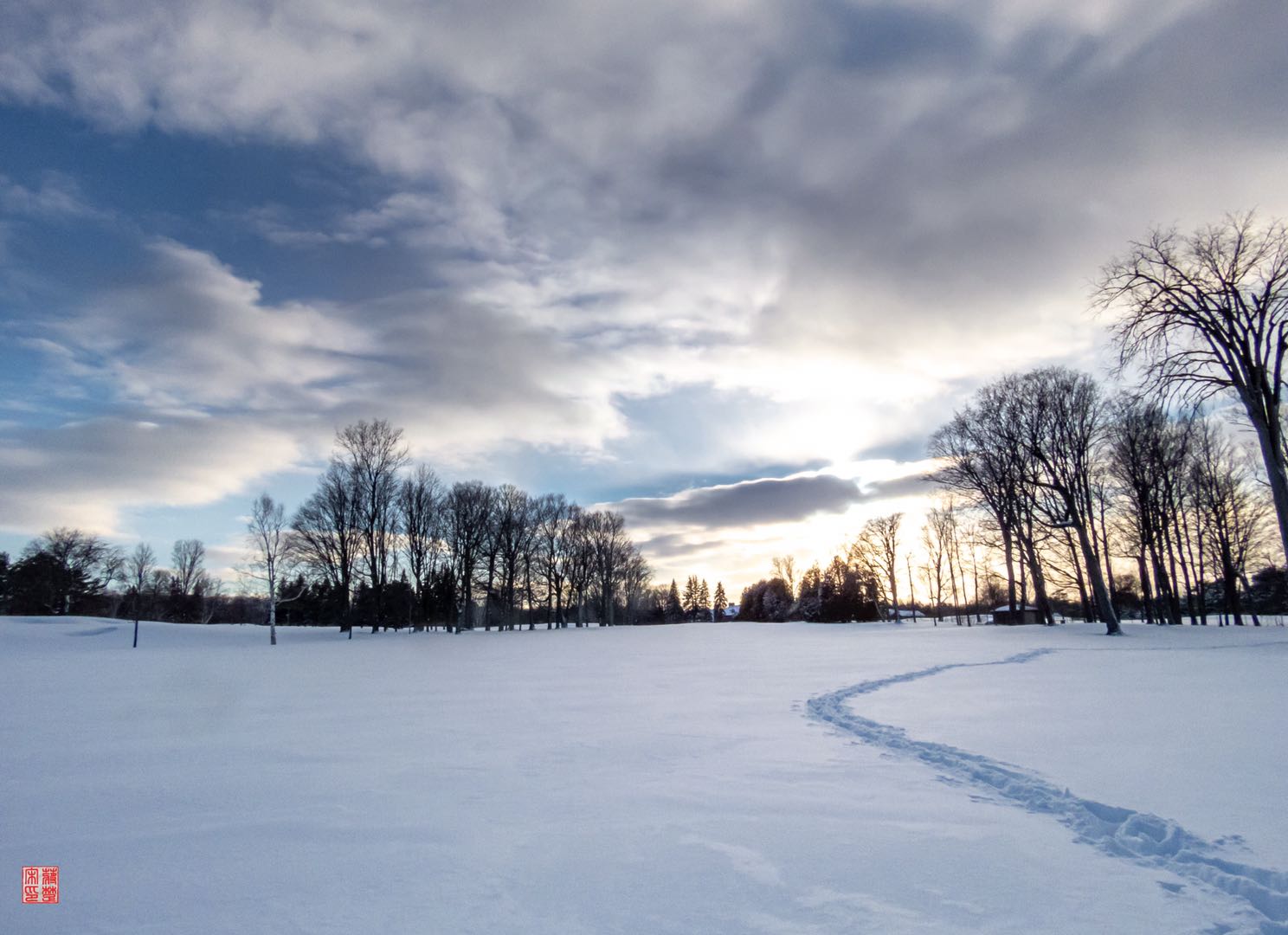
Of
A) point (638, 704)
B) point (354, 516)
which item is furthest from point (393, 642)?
point (638, 704)

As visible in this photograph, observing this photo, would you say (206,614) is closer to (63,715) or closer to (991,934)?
(63,715)

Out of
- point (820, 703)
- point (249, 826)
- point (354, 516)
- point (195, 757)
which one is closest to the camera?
point (249, 826)

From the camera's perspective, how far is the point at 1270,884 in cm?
343

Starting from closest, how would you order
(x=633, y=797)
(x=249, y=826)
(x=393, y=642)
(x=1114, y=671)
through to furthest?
(x=249, y=826) < (x=633, y=797) < (x=1114, y=671) < (x=393, y=642)

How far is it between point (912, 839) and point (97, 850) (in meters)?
5.42

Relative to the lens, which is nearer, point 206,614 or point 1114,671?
point 1114,671

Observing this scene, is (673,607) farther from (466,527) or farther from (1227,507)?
(1227,507)

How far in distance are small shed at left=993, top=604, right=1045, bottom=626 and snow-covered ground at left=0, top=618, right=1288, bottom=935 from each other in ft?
105

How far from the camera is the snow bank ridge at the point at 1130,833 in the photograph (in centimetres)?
328

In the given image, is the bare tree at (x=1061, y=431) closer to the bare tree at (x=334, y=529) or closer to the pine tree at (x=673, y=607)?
the bare tree at (x=334, y=529)

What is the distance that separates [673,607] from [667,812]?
428ft

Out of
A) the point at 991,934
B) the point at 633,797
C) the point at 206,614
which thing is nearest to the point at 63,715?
the point at 633,797

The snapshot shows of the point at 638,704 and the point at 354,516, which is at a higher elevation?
the point at 354,516

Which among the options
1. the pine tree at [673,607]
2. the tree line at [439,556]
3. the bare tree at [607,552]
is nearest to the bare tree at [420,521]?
the tree line at [439,556]
